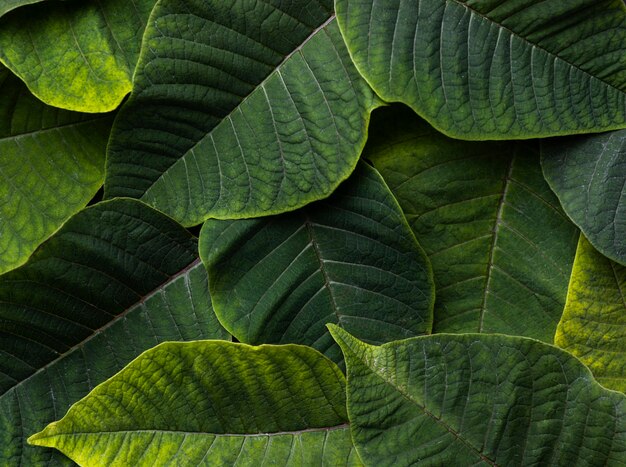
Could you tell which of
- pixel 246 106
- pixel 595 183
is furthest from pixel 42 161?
pixel 595 183

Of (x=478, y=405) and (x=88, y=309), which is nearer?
(x=478, y=405)

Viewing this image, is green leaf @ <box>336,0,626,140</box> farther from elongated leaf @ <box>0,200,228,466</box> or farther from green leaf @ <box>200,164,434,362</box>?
elongated leaf @ <box>0,200,228,466</box>

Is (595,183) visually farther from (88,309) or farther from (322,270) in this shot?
(88,309)

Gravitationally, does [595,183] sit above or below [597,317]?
above

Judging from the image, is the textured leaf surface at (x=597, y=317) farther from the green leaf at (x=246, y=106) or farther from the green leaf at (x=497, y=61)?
the green leaf at (x=246, y=106)

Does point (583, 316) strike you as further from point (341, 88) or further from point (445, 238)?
point (341, 88)

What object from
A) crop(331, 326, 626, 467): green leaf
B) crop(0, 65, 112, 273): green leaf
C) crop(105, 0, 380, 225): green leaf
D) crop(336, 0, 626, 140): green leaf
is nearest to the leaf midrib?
crop(336, 0, 626, 140): green leaf
